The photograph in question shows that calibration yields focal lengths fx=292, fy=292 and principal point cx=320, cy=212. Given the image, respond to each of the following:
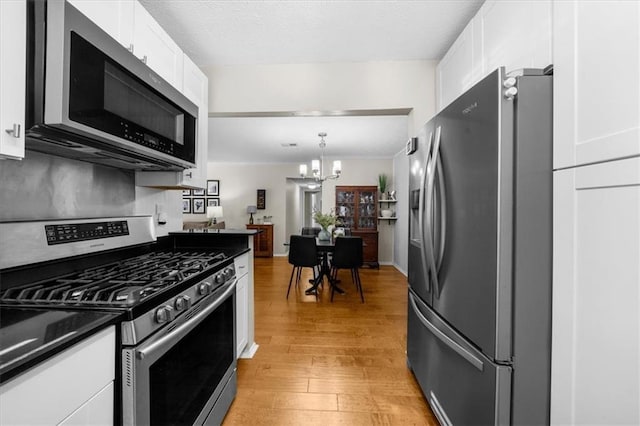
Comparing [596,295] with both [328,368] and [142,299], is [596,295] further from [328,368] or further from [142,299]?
[328,368]

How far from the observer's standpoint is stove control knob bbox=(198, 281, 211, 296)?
128cm

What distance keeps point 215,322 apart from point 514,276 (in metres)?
1.34

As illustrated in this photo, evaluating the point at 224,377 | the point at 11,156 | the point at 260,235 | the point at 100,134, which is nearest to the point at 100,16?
the point at 100,134

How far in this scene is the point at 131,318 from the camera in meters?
0.86

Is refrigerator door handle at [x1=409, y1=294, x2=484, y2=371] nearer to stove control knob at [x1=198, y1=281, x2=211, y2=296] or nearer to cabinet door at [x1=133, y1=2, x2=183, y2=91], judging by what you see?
stove control knob at [x1=198, y1=281, x2=211, y2=296]

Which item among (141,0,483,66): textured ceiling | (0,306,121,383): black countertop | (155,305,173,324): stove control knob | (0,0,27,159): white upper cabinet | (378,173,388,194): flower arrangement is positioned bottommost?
(155,305,173,324): stove control knob

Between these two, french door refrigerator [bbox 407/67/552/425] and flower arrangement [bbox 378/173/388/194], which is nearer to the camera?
french door refrigerator [bbox 407/67/552/425]

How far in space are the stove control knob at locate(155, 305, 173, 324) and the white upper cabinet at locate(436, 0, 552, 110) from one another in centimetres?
172

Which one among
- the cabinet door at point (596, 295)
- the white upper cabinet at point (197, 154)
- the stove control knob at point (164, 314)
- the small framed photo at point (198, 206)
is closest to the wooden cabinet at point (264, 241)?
the small framed photo at point (198, 206)

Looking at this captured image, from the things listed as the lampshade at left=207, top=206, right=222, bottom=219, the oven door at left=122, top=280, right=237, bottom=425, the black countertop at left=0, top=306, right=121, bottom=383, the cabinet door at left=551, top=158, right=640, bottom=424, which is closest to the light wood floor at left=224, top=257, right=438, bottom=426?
the oven door at left=122, top=280, right=237, bottom=425

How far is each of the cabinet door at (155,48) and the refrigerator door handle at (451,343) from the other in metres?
1.99

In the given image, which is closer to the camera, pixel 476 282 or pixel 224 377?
pixel 476 282

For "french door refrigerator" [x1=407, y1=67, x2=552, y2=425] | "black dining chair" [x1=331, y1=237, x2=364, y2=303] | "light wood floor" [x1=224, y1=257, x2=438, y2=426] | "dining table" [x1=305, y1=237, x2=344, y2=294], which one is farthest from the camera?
"dining table" [x1=305, y1=237, x2=344, y2=294]

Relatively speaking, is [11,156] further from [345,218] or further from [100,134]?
[345,218]
